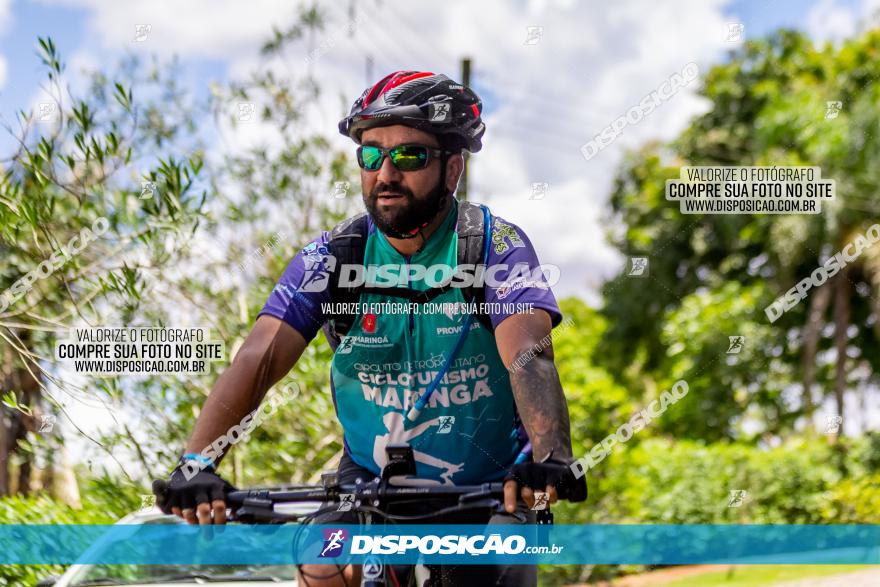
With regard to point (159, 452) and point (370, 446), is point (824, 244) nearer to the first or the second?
point (159, 452)

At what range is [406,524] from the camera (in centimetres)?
312

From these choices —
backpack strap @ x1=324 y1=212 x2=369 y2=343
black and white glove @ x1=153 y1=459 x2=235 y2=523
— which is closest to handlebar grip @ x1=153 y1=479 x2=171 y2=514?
black and white glove @ x1=153 y1=459 x2=235 y2=523

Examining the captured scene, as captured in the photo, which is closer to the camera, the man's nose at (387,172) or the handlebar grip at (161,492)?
the handlebar grip at (161,492)

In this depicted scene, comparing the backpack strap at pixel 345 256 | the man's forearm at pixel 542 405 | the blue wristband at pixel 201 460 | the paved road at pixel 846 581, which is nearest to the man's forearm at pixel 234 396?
the blue wristband at pixel 201 460

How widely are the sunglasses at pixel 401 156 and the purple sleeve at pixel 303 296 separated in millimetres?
372

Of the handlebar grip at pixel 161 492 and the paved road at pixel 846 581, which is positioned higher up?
the handlebar grip at pixel 161 492

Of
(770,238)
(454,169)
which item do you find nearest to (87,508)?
(454,169)

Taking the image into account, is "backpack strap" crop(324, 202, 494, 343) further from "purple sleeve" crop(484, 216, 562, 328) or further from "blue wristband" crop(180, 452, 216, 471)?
"blue wristband" crop(180, 452, 216, 471)

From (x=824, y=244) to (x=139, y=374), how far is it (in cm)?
1636

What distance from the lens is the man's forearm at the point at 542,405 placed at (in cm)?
317

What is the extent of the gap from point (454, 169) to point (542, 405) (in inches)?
36.0

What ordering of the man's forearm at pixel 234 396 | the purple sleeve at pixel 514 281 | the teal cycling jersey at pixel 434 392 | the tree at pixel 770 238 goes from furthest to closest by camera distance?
the tree at pixel 770 238
the teal cycling jersey at pixel 434 392
the purple sleeve at pixel 514 281
the man's forearm at pixel 234 396

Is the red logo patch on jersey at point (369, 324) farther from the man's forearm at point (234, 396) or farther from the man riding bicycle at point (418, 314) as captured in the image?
the man's forearm at point (234, 396)

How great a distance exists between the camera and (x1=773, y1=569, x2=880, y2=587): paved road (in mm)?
11355
